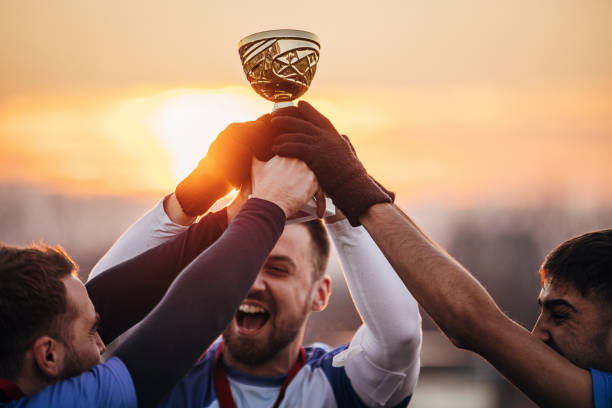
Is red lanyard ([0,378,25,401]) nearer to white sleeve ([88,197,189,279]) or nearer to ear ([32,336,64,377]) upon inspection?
ear ([32,336,64,377])

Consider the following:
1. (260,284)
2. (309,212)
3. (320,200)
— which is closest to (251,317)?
(260,284)

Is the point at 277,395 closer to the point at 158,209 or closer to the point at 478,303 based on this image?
the point at 158,209

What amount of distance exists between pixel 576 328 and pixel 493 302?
0.23 meters

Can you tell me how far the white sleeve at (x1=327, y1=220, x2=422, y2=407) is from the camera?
1864 millimetres

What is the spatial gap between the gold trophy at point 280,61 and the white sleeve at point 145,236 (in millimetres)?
460

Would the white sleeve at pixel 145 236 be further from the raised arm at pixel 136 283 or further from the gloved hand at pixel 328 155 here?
the gloved hand at pixel 328 155

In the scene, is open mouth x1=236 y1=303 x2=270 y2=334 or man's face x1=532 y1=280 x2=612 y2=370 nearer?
man's face x1=532 y1=280 x2=612 y2=370

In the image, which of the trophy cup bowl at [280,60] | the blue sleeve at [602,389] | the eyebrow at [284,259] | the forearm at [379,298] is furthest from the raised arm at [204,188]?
the blue sleeve at [602,389]

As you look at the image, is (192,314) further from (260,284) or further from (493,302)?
(260,284)

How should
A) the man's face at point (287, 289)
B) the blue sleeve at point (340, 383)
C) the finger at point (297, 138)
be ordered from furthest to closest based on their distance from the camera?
the man's face at point (287, 289), the blue sleeve at point (340, 383), the finger at point (297, 138)

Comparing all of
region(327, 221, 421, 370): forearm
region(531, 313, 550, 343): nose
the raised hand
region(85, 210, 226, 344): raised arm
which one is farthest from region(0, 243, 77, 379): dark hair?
region(531, 313, 550, 343): nose

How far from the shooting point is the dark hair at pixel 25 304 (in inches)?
46.2

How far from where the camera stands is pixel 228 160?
5.80 feet

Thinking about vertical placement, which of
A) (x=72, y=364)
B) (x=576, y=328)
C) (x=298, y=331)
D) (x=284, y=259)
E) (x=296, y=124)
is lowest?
(x=298, y=331)
